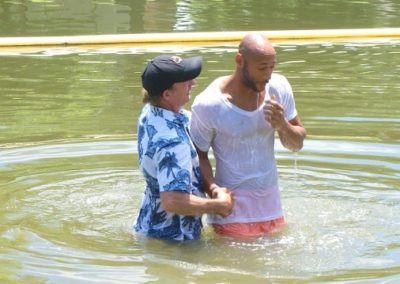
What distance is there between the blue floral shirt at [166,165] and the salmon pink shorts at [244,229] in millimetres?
234

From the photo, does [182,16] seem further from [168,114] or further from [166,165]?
[166,165]

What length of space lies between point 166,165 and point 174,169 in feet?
0.17

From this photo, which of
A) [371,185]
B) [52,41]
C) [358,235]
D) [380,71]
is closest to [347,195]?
[371,185]

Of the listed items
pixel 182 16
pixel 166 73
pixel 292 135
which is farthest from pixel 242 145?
pixel 182 16

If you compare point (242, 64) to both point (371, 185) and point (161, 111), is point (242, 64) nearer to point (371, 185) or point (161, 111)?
point (161, 111)

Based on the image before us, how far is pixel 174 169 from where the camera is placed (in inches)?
219

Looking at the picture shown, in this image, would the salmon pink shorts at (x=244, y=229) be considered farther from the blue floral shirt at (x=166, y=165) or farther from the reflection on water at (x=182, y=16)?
the reflection on water at (x=182, y=16)

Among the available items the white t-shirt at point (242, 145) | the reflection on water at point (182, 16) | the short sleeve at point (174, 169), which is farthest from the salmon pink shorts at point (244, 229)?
the reflection on water at point (182, 16)

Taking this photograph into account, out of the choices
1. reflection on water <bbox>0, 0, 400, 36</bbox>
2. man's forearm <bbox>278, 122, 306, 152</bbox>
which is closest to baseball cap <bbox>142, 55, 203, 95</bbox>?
man's forearm <bbox>278, 122, 306, 152</bbox>

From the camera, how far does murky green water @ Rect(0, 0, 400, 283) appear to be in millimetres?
5973

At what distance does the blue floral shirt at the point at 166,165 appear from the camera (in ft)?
18.3

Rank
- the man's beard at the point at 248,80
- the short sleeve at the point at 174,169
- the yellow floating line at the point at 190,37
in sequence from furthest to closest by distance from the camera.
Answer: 1. the yellow floating line at the point at 190,37
2. the man's beard at the point at 248,80
3. the short sleeve at the point at 174,169

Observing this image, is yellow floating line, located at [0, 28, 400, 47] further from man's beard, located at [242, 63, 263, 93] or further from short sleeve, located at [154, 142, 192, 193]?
short sleeve, located at [154, 142, 192, 193]

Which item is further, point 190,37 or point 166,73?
point 190,37
